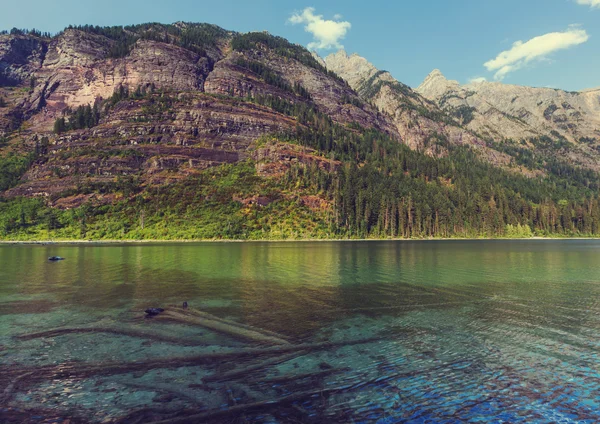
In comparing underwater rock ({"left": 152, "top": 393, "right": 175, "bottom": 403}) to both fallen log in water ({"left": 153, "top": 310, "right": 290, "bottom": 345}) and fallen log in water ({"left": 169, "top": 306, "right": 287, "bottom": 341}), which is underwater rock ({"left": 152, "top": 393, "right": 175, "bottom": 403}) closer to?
fallen log in water ({"left": 153, "top": 310, "right": 290, "bottom": 345})

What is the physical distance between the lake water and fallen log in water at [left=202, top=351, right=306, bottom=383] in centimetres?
11

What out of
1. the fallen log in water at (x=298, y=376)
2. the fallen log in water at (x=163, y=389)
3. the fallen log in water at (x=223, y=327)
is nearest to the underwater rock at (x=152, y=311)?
the fallen log in water at (x=223, y=327)

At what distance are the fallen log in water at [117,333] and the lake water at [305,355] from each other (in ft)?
0.51

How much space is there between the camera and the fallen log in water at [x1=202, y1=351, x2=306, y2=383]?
674 inches

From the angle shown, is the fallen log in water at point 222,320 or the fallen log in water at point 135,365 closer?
the fallen log in water at point 135,365

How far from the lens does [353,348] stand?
21.9 meters

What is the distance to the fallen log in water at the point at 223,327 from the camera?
918 inches

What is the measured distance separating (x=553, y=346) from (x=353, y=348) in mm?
13261

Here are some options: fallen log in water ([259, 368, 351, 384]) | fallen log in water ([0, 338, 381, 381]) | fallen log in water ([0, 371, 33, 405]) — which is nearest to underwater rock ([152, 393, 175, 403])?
fallen log in water ([0, 338, 381, 381])

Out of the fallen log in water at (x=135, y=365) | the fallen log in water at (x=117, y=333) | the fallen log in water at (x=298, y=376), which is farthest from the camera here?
the fallen log in water at (x=117, y=333)

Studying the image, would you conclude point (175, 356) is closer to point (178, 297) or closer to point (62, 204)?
point (178, 297)

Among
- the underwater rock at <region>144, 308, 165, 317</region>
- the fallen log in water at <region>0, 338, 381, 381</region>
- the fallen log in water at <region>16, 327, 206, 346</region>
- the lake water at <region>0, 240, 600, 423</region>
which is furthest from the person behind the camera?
the underwater rock at <region>144, 308, 165, 317</region>

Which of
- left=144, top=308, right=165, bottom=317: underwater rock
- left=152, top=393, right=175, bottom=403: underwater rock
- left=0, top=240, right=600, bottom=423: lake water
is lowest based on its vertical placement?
left=0, top=240, right=600, bottom=423: lake water

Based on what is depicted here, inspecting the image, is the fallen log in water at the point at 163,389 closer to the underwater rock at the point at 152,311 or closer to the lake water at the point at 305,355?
the lake water at the point at 305,355
